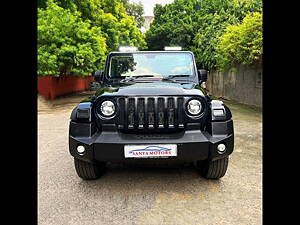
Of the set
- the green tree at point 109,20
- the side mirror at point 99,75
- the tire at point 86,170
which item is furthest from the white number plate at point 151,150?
the green tree at point 109,20

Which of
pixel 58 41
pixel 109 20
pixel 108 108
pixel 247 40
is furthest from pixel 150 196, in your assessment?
pixel 109 20

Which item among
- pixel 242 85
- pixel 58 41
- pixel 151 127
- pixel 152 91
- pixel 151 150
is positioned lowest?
pixel 151 150

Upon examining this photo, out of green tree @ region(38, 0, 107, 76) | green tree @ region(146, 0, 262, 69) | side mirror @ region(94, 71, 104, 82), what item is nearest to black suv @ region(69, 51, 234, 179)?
side mirror @ region(94, 71, 104, 82)

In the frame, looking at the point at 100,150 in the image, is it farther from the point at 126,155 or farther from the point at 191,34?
the point at 191,34

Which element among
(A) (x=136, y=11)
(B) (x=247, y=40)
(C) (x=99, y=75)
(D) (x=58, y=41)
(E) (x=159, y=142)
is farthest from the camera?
(A) (x=136, y=11)

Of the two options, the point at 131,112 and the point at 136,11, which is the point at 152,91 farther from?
the point at 136,11

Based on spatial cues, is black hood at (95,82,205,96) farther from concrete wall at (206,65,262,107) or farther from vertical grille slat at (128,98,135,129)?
concrete wall at (206,65,262,107)

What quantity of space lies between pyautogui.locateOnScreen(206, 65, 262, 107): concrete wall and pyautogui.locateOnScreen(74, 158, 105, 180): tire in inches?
386

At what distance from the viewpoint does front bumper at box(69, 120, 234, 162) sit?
131 inches

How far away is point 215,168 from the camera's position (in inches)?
149

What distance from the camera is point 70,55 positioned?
12938 mm

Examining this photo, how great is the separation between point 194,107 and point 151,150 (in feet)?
2.36
